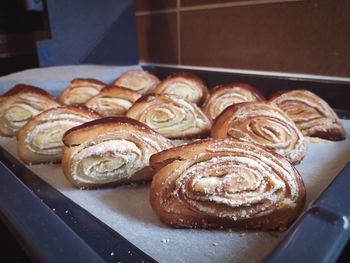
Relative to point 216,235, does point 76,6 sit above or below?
above

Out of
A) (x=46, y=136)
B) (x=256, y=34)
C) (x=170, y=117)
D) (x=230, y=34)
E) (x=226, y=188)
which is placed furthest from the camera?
(x=230, y=34)

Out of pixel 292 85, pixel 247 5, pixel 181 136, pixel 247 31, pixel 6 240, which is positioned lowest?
pixel 6 240

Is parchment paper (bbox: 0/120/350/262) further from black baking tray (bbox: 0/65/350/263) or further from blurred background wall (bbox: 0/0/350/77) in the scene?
blurred background wall (bbox: 0/0/350/77)

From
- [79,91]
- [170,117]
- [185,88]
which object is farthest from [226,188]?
[79,91]

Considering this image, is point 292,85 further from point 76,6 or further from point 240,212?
point 76,6

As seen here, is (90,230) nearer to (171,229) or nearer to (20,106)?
(171,229)

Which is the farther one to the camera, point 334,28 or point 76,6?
point 76,6

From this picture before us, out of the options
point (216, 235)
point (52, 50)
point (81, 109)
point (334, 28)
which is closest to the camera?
point (216, 235)


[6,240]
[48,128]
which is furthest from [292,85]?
[6,240]
